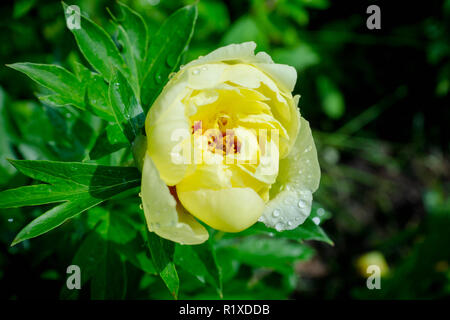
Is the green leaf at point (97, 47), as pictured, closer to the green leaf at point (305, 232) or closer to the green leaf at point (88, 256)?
the green leaf at point (88, 256)

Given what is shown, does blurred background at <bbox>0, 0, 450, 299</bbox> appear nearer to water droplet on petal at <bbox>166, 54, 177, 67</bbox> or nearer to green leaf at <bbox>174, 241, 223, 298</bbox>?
green leaf at <bbox>174, 241, 223, 298</bbox>

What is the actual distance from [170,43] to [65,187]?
0.55 metres

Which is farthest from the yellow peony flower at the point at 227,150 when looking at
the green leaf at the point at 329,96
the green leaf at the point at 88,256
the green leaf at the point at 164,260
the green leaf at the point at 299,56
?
the green leaf at the point at 329,96

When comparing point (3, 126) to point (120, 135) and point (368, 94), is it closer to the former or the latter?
point (120, 135)

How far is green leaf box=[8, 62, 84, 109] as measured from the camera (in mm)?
1109

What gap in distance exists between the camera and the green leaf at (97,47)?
3.98 ft

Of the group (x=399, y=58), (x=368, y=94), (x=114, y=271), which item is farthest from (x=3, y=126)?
(x=399, y=58)

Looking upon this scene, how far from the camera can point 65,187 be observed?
1.04m

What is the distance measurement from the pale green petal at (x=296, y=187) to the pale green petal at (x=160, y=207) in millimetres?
224

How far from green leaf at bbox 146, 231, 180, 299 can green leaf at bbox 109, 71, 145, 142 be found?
268 mm
